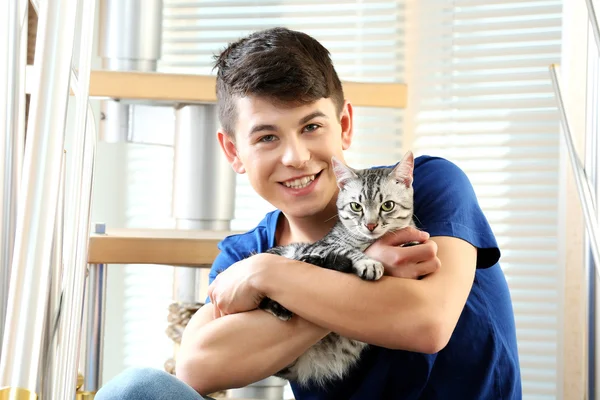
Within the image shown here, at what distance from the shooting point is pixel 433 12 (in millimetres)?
2701

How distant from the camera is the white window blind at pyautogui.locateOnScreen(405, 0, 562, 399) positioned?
8.36 ft

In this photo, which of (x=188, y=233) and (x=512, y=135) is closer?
(x=188, y=233)

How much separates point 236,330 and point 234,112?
440 mm

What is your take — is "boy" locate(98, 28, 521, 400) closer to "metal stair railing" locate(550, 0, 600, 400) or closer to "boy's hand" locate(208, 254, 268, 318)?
"boy's hand" locate(208, 254, 268, 318)

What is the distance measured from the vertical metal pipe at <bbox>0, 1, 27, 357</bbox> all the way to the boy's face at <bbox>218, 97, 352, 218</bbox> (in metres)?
0.82

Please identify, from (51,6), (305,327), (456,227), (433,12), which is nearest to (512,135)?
(433,12)

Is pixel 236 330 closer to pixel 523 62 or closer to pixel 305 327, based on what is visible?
pixel 305 327

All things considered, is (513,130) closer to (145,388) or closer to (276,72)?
(276,72)

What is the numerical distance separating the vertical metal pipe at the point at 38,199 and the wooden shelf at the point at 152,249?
4.07 ft

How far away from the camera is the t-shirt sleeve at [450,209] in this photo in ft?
3.93

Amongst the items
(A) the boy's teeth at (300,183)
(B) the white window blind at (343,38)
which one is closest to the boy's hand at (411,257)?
(A) the boy's teeth at (300,183)

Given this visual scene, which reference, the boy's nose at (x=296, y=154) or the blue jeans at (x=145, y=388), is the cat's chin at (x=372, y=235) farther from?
the blue jeans at (x=145, y=388)

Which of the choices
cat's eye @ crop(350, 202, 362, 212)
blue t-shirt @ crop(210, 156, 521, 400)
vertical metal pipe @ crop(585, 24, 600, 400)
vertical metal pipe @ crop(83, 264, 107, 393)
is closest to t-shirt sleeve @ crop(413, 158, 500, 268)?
blue t-shirt @ crop(210, 156, 521, 400)

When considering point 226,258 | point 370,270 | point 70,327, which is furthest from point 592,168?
point 70,327
